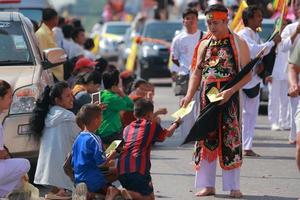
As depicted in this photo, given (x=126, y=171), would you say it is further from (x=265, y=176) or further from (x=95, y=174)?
(x=265, y=176)

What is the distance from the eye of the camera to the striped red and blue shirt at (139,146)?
9945 mm

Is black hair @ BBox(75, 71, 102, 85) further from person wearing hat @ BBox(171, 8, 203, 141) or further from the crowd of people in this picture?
person wearing hat @ BBox(171, 8, 203, 141)

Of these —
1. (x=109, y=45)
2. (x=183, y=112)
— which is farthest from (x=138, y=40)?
(x=183, y=112)

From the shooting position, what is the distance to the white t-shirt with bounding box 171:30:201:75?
50.4 feet

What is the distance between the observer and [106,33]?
4416 cm

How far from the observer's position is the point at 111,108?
12.5 meters

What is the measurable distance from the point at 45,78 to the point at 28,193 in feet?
8.86

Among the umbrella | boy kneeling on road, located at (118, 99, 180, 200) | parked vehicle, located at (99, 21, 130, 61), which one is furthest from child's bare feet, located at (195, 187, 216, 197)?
parked vehicle, located at (99, 21, 130, 61)

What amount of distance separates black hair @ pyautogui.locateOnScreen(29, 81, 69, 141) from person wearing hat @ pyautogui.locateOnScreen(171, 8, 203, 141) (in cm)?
462

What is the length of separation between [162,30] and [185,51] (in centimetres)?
1311

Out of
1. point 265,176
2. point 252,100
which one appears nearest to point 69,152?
point 265,176

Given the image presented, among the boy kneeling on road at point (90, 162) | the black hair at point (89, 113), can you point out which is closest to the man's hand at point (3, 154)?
the boy kneeling on road at point (90, 162)

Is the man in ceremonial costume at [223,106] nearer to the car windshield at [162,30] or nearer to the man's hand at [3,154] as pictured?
the man's hand at [3,154]

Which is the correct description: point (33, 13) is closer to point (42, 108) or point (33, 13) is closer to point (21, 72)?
point (21, 72)
